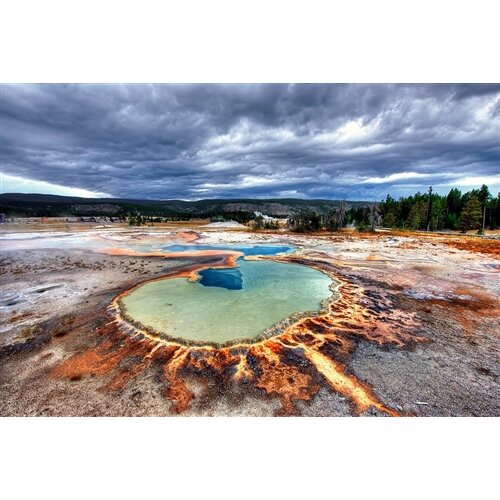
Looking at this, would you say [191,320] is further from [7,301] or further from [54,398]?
[7,301]

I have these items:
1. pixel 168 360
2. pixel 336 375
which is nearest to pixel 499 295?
pixel 336 375

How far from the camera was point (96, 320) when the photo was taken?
26.5ft

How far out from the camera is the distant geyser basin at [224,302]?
738 centimetres

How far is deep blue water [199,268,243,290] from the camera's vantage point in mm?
12109

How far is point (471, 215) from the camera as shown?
42.6m

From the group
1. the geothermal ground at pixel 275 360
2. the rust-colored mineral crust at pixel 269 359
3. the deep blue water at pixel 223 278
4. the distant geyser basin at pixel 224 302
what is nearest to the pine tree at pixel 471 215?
the geothermal ground at pixel 275 360

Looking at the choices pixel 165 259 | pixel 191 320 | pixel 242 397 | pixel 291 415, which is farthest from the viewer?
pixel 165 259

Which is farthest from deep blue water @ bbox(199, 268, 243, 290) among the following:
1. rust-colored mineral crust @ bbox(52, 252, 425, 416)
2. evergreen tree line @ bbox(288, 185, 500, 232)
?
evergreen tree line @ bbox(288, 185, 500, 232)

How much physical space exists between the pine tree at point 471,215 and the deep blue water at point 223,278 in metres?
45.9

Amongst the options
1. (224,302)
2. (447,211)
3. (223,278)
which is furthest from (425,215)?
(224,302)

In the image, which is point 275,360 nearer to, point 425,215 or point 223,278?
point 223,278

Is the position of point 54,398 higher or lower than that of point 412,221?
lower

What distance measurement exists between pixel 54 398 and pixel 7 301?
300 inches

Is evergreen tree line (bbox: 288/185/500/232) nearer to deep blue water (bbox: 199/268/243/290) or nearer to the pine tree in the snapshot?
the pine tree
